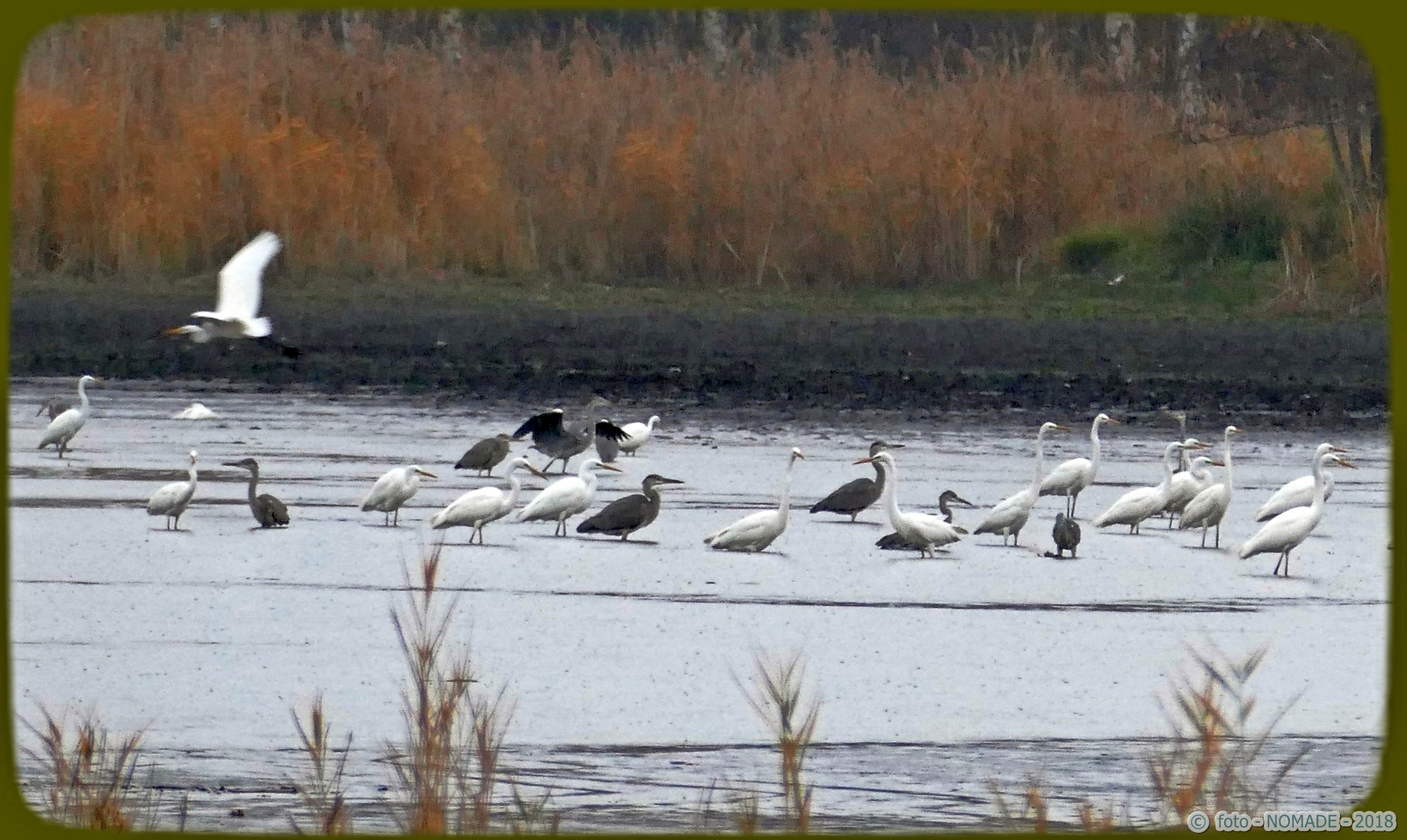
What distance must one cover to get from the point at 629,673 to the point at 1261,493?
23.2 feet

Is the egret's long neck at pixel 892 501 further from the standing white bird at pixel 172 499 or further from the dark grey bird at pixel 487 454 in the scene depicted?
the standing white bird at pixel 172 499

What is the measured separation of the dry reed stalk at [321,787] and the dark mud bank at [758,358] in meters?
12.0

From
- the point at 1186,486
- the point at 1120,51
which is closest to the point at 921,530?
the point at 1186,486

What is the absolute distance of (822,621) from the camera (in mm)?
10297

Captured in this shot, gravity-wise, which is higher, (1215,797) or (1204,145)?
(1204,145)

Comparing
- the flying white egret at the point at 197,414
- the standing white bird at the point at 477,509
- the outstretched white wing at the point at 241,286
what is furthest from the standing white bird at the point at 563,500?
the flying white egret at the point at 197,414

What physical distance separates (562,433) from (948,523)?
3739 mm

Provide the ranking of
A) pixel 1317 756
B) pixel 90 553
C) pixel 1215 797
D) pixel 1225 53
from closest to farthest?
pixel 1215 797 → pixel 1317 756 → pixel 90 553 → pixel 1225 53

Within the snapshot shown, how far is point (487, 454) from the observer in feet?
48.7

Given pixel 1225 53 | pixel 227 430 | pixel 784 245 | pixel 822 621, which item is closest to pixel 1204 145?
pixel 1225 53

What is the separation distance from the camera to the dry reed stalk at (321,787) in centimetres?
562

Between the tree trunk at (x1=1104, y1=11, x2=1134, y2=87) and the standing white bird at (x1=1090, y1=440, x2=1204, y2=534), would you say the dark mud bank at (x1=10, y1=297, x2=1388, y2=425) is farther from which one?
the standing white bird at (x1=1090, y1=440, x2=1204, y2=534)

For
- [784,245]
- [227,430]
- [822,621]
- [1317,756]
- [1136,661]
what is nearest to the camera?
[1317,756]

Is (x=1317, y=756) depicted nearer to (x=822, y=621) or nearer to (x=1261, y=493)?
(x=822, y=621)
